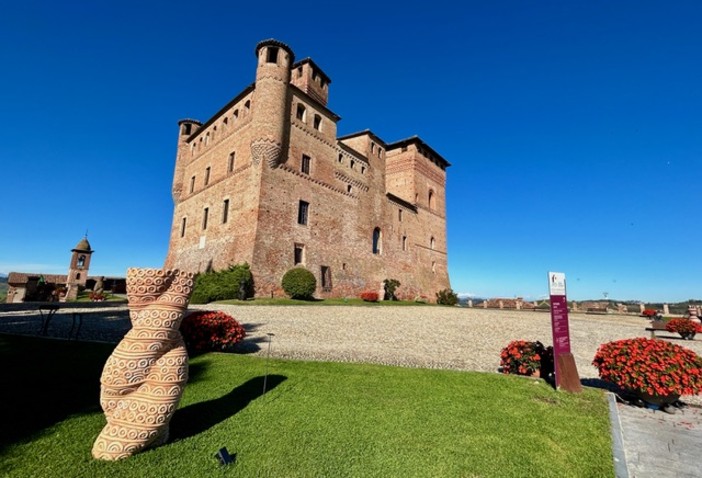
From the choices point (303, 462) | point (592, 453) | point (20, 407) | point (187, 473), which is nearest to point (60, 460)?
point (187, 473)

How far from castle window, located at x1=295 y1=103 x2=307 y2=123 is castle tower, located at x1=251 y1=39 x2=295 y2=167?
7.00 feet

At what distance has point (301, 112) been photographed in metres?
24.4

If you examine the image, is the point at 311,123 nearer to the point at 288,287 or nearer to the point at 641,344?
the point at 288,287

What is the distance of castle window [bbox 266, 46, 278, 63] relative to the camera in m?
21.7

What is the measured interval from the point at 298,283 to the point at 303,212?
5753 mm

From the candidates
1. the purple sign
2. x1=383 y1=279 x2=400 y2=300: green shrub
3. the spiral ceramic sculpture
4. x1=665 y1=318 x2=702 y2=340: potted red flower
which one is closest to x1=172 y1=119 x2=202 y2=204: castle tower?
x1=383 y1=279 x2=400 y2=300: green shrub

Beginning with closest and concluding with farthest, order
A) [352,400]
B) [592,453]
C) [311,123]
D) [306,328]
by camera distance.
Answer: [592,453]
[352,400]
[306,328]
[311,123]

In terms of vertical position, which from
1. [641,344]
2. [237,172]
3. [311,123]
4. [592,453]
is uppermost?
[311,123]

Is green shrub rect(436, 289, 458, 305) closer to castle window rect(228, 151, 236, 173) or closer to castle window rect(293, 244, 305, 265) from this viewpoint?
castle window rect(293, 244, 305, 265)

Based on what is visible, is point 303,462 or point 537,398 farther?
point 537,398

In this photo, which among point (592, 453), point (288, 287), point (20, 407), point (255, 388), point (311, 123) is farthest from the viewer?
point (311, 123)

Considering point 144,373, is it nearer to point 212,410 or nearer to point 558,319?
point 212,410

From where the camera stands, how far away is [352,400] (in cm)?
465

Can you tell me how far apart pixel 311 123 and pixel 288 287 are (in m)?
12.8
